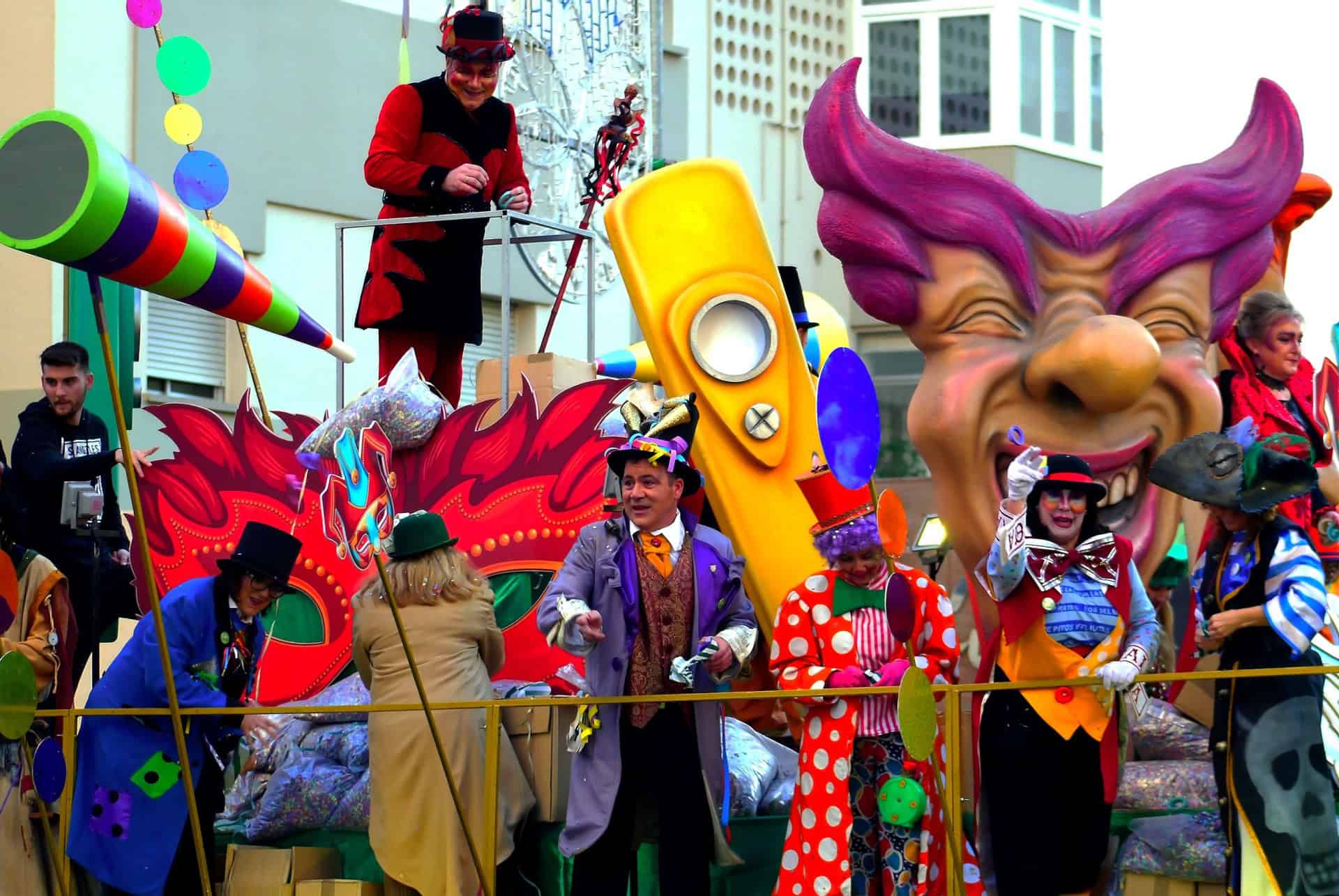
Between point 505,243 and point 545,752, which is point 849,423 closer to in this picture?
point 545,752

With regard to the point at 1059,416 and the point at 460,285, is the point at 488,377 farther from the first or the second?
the point at 1059,416

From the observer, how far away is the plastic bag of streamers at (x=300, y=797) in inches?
293

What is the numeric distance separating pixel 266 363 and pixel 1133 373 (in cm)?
834

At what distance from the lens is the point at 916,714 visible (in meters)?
5.59

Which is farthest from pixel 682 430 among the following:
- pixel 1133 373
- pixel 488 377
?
pixel 488 377

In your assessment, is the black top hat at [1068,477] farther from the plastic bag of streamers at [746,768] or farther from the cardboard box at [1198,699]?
the cardboard box at [1198,699]

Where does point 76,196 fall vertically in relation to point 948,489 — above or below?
above

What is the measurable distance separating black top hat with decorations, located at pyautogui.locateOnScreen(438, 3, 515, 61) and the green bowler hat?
7.33 ft

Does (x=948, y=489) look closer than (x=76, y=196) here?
No

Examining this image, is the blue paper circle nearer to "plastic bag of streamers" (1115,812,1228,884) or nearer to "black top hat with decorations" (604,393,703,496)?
"black top hat with decorations" (604,393,703,496)

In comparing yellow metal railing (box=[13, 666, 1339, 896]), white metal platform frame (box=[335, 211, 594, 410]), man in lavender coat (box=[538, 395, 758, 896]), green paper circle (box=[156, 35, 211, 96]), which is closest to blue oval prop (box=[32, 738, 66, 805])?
yellow metal railing (box=[13, 666, 1339, 896])

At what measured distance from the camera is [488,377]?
357 inches

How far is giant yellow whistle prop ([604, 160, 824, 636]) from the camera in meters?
8.20

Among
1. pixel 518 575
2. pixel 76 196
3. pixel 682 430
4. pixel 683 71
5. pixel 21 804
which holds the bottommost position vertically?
pixel 21 804
